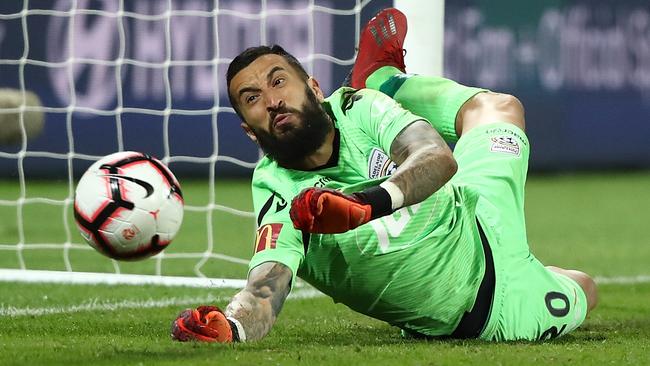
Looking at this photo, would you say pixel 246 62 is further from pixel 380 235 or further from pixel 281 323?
pixel 281 323

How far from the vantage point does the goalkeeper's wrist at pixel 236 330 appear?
126 inches

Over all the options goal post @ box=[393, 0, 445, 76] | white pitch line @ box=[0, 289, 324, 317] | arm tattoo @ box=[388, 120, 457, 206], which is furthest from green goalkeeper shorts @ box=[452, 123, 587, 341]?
white pitch line @ box=[0, 289, 324, 317]

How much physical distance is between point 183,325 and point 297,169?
577 mm

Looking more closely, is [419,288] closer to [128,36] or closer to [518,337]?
[518,337]

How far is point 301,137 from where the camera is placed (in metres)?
3.40

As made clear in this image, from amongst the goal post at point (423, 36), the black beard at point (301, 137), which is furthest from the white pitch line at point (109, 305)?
the black beard at point (301, 137)

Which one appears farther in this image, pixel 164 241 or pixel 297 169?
pixel 164 241

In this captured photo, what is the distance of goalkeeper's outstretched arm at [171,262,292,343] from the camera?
3.17 metres

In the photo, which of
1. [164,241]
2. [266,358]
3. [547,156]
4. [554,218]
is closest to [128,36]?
[554,218]

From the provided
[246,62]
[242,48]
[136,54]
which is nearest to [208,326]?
[246,62]

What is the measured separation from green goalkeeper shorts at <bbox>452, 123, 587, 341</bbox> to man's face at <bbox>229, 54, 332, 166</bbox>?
0.57 metres

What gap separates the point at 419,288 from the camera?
11.3ft

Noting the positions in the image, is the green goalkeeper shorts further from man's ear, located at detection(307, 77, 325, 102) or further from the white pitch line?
the white pitch line

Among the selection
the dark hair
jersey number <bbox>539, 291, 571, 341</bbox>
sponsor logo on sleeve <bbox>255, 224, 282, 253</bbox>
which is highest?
the dark hair
